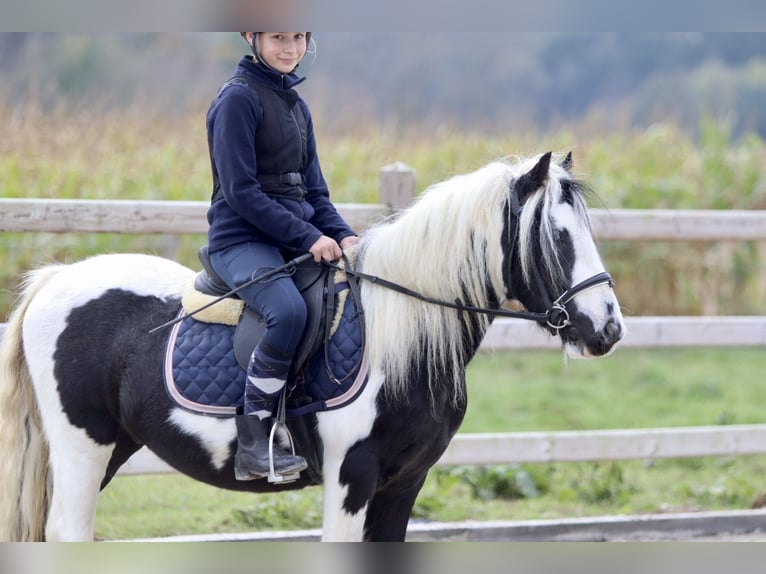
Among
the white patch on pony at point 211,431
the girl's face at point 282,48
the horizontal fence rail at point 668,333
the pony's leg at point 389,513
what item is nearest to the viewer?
the girl's face at point 282,48

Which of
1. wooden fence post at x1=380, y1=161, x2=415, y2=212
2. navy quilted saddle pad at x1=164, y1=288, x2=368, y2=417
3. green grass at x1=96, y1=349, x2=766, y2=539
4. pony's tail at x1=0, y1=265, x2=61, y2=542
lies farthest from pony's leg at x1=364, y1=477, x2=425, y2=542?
wooden fence post at x1=380, y1=161, x2=415, y2=212

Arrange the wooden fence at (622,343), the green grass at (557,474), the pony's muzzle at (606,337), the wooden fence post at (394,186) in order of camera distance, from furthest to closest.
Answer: the green grass at (557,474)
the wooden fence post at (394,186)
the wooden fence at (622,343)
the pony's muzzle at (606,337)

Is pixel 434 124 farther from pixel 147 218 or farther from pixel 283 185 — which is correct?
pixel 283 185

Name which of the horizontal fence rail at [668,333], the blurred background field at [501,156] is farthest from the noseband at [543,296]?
the horizontal fence rail at [668,333]

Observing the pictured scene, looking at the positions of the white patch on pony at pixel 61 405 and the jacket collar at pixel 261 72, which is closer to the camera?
the jacket collar at pixel 261 72

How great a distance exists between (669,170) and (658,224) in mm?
5556

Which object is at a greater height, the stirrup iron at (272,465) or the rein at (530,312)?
the rein at (530,312)

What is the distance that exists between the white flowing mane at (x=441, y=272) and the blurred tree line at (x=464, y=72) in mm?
8746

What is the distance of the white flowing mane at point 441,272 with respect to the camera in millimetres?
3111

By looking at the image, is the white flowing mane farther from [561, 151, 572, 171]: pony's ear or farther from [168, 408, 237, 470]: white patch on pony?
[168, 408, 237, 470]: white patch on pony

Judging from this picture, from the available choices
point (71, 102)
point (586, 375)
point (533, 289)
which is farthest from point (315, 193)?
point (71, 102)

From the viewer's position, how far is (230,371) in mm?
3189

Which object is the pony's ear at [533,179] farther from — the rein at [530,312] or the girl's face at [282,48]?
the girl's face at [282,48]

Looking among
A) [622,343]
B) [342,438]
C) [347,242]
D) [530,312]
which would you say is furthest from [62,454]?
[622,343]
